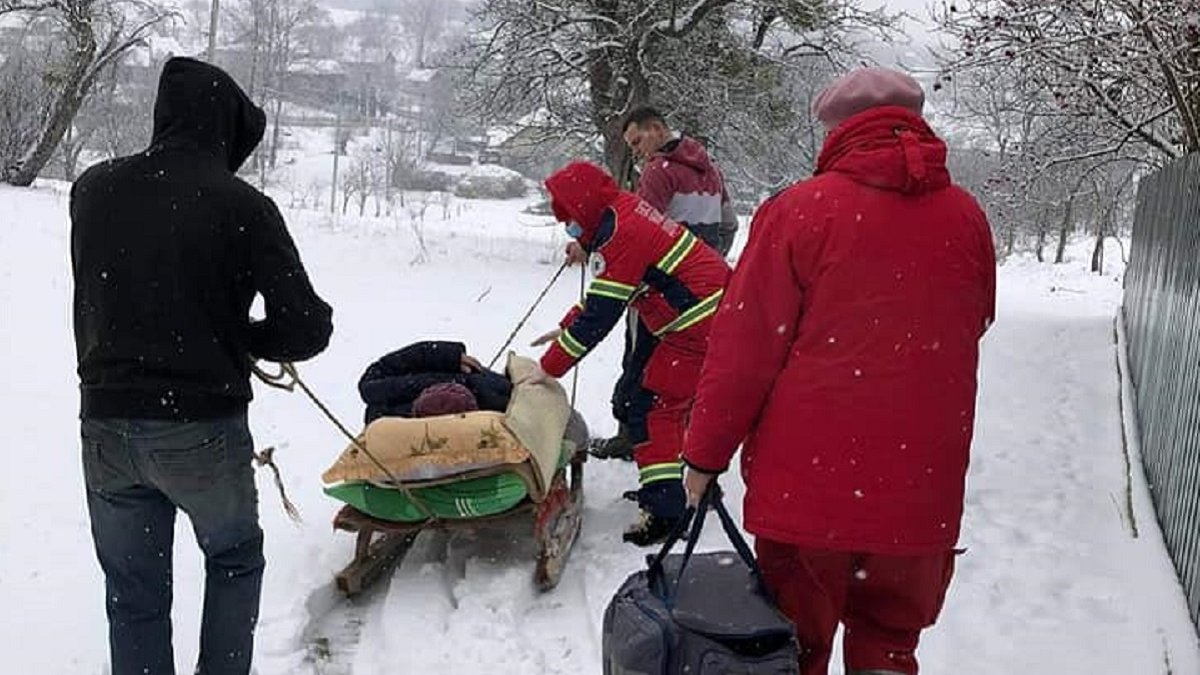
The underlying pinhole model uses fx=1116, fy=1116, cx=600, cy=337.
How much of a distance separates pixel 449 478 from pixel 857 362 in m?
2.35

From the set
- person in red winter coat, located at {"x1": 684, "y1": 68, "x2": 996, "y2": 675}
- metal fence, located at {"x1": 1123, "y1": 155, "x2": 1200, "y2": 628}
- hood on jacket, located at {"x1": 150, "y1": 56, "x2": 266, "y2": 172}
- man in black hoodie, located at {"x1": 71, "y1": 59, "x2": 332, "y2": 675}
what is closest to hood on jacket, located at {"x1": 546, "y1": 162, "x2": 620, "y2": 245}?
man in black hoodie, located at {"x1": 71, "y1": 59, "x2": 332, "y2": 675}

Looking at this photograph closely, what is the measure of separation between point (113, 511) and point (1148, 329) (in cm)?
656

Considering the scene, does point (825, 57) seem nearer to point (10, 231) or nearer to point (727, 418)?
point (10, 231)

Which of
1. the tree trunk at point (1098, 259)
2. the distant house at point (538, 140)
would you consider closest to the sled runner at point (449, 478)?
the distant house at point (538, 140)

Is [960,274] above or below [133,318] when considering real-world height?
above

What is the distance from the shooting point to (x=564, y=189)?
4.72m

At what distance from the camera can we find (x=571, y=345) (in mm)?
4805

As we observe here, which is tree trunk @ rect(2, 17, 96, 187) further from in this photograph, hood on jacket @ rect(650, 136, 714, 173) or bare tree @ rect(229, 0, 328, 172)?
bare tree @ rect(229, 0, 328, 172)

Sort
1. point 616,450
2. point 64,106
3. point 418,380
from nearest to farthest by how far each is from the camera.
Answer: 1. point 418,380
2. point 616,450
3. point 64,106

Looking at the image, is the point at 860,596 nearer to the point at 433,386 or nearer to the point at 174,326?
the point at 174,326

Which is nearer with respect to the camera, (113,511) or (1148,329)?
(113,511)

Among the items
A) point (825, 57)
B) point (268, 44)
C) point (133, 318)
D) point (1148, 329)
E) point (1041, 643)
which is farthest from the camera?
point (268, 44)

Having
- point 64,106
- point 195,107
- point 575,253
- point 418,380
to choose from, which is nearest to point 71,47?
point 64,106

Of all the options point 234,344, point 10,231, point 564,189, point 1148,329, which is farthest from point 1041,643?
point 10,231
